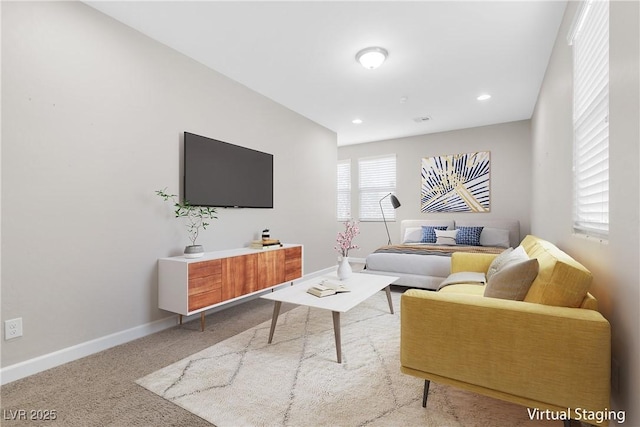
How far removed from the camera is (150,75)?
276 centimetres

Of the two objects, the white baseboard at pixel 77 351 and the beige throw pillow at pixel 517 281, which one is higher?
the beige throw pillow at pixel 517 281

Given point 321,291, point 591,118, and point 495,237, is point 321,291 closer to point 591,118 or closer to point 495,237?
point 591,118

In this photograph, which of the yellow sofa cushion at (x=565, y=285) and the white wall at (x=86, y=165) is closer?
the yellow sofa cushion at (x=565, y=285)

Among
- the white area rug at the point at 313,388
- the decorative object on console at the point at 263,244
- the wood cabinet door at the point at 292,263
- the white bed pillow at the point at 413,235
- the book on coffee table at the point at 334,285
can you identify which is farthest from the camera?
the white bed pillow at the point at 413,235

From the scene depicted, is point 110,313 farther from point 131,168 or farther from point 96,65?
point 96,65

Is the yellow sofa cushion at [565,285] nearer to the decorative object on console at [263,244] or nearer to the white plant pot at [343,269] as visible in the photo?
the white plant pot at [343,269]

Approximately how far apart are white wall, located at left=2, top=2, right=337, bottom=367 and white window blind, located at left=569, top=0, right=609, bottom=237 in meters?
3.13

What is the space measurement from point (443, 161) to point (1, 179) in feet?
19.3

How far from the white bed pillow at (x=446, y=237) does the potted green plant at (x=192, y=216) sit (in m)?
3.61

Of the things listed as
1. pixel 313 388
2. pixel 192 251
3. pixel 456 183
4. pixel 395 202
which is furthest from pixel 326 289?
pixel 456 183

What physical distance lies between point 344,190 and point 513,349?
587 cm

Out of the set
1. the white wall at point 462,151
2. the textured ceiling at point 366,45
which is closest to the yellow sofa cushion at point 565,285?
the textured ceiling at point 366,45

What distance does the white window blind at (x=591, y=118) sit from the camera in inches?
63.3

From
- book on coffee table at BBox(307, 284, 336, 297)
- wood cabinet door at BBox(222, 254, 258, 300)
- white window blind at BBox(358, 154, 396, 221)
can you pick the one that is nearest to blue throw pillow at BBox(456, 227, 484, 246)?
white window blind at BBox(358, 154, 396, 221)
